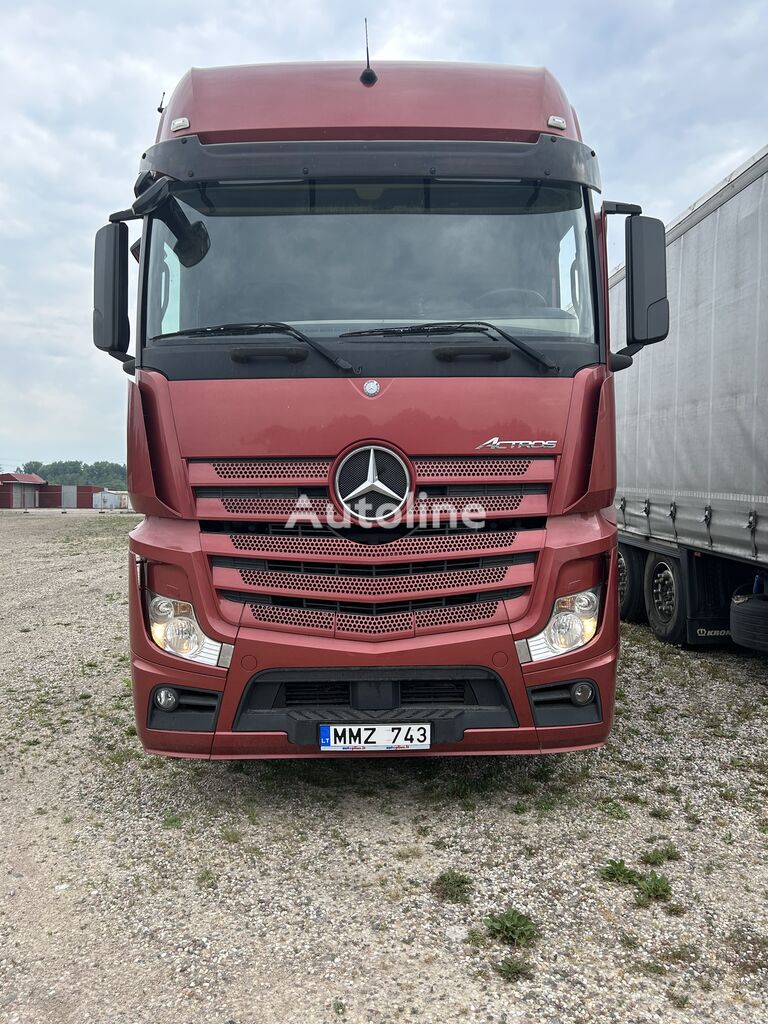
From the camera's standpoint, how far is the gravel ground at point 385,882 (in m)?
2.45

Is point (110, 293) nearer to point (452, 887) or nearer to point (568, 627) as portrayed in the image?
point (568, 627)

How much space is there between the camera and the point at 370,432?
10.9 ft

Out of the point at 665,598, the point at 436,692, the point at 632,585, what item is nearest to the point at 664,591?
the point at 665,598

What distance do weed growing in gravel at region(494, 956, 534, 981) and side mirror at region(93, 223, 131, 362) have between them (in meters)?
3.04

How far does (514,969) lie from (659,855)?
102cm

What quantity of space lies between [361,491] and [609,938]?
1884 mm

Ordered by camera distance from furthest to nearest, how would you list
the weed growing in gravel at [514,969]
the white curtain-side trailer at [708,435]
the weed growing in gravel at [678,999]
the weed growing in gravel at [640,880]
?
the white curtain-side trailer at [708,435] → the weed growing in gravel at [640,880] → the weed growing in gravel at [514,969] → the weed growing in gravel at [678,999]

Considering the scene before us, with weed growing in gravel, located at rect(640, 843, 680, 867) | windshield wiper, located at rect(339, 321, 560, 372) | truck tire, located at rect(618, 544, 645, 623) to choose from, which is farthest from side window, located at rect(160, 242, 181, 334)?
truck tire, located at rect(618, 544, 645, 623)

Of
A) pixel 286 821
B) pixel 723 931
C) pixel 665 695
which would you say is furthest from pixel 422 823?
pixel 665 695

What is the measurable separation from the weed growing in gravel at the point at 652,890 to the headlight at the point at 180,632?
6.26 ft

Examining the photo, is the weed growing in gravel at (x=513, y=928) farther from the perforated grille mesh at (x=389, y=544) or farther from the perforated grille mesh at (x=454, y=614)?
the perforated grille mesh at (x=389, y=544)

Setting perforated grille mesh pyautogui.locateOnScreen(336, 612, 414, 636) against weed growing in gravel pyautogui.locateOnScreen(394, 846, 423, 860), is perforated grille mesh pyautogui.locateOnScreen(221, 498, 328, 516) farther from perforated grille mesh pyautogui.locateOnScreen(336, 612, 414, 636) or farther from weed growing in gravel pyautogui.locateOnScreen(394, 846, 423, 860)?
weed growing in gravel pyautogui.locateOnScreen(394, 846, 423, 860)

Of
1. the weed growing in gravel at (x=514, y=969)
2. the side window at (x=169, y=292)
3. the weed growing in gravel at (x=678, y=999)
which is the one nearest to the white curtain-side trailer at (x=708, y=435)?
the weed growing in gravel at (x=678, y=999)

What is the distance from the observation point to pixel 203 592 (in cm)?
342
